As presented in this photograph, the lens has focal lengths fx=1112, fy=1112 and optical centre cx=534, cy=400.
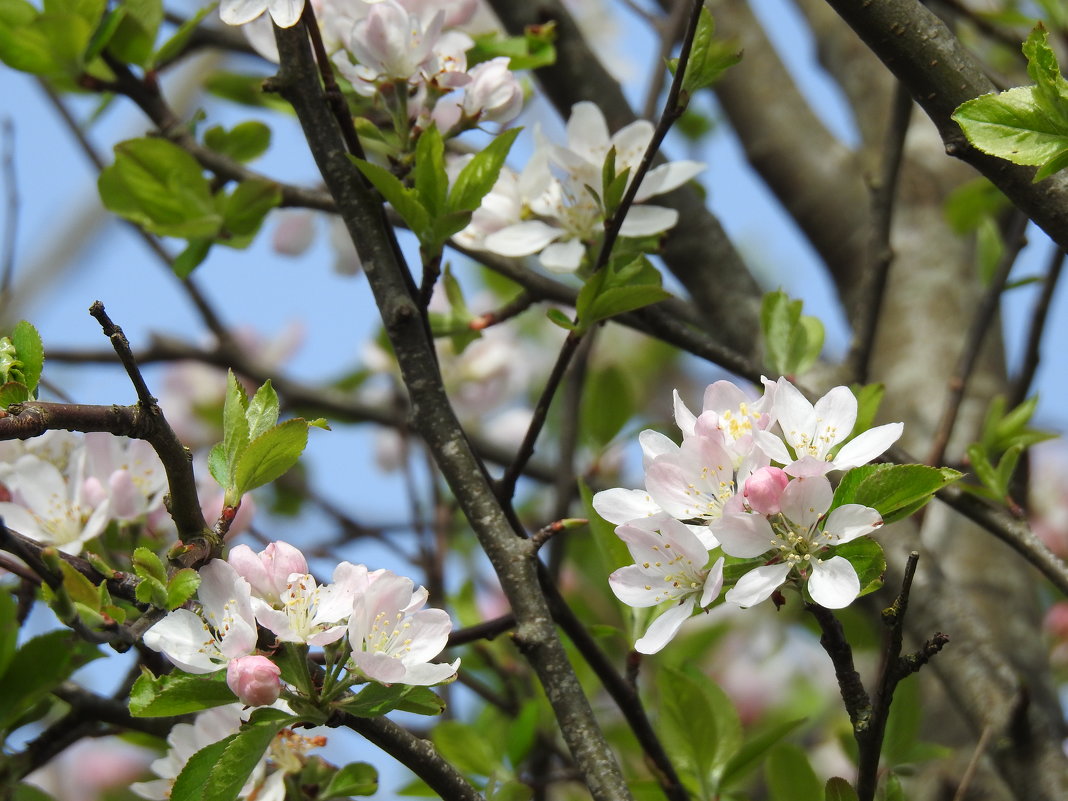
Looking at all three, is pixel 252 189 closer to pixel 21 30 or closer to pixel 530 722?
pixel 21 30

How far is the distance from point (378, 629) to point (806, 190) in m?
1.63

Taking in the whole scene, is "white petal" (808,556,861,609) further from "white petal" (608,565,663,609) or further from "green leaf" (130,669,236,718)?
"green leaf" (130,669,236,718)

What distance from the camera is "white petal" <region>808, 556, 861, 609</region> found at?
690 millimetres

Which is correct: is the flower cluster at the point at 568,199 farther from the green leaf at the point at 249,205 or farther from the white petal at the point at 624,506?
the white petal at the point at 624,506

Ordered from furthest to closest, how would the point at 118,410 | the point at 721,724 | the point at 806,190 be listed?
1. the point at 806,190
2. the point at 721,724
3. the point at 118,410

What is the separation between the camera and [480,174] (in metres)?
0.96

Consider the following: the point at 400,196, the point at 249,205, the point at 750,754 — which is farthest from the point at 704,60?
the point at 750,754

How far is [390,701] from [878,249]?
0.96 meters

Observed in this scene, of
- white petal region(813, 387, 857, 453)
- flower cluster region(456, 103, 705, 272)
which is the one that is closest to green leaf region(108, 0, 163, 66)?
flower cluster region(456, 103, 705, 272)

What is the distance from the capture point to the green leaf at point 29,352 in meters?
0.79

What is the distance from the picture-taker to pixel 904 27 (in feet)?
2.80

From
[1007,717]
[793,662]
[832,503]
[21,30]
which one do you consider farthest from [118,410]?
[793,662]

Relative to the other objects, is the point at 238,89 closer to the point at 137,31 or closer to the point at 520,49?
the point at 137,31

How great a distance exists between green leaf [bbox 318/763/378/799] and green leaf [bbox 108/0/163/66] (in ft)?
2.62
